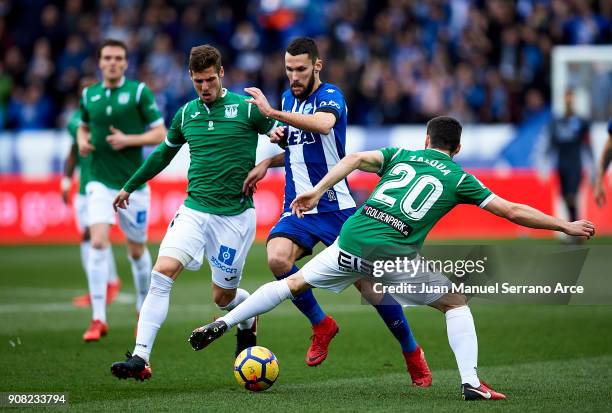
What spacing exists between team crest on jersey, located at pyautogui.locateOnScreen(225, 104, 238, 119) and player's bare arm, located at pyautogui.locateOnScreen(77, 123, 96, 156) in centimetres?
281

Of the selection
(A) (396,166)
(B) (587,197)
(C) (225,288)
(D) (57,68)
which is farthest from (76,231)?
(A) (396,166)

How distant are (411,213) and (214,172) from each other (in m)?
1.93

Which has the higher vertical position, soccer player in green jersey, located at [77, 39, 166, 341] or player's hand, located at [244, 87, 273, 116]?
player's hand, located at [244, 87, 273, 116]

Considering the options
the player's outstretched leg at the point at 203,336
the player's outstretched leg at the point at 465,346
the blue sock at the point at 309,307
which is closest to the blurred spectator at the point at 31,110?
the blue sock at the point at 309,307

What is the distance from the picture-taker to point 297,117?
782 centimetres

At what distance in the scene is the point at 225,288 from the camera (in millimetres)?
8742

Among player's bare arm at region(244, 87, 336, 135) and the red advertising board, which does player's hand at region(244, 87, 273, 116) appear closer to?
player's bare arm at region(244, 87, 336, 135)

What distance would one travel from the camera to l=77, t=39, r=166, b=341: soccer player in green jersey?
10859 millimetres

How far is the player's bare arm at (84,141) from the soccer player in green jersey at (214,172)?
2.24m

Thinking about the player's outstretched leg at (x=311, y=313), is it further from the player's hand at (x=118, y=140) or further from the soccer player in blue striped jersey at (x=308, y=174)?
the player's hand at (x=118, y=140)

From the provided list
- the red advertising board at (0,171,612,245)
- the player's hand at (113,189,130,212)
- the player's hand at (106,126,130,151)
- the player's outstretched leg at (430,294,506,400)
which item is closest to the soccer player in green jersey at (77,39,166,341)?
the player's hand at (106,126,130,151)

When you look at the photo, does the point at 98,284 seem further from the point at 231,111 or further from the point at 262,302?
the point at 262,302

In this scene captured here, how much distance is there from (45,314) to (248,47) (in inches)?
544

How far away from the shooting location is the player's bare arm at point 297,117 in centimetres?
766
